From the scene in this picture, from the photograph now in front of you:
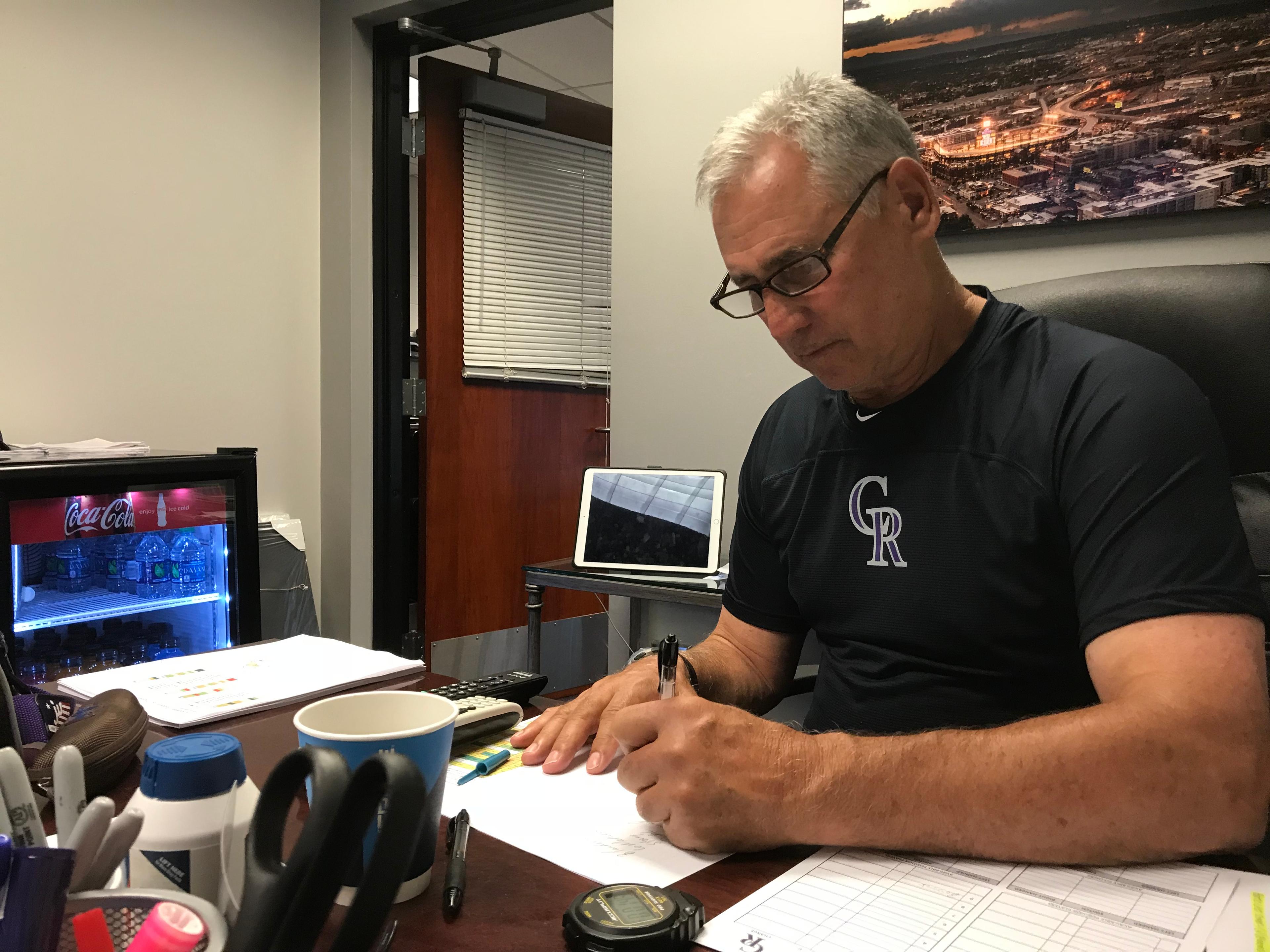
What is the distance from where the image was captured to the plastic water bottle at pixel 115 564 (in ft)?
8.13

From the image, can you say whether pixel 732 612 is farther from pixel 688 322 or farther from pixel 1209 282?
pixel 688 322

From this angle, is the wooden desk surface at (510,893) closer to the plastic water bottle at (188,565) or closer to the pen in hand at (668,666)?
the pen in hand at (668,666)

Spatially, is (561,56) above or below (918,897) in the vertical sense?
above

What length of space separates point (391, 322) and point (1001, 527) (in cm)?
263

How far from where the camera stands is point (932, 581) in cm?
103

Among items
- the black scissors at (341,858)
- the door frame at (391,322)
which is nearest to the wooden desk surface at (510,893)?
the black scissors at (341,858)

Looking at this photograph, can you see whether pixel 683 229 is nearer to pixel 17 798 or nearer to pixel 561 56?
pixel 17 798

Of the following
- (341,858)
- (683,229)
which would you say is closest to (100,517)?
(683,229)

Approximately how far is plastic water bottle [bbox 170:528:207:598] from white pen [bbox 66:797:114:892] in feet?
7.71

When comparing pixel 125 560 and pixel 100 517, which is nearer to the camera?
pixel 100 517

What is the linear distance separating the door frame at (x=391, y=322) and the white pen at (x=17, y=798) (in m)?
2.82

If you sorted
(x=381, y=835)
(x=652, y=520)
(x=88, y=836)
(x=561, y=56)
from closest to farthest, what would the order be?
(x=381, y=835) → (x=88, y=836) → (x=652, y=520) → (x=561, y=56)

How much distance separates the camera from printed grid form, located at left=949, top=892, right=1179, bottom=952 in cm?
54

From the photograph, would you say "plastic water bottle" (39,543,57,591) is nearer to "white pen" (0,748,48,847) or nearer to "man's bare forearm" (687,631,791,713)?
"man's bare forearm" (687,631,791,713)
